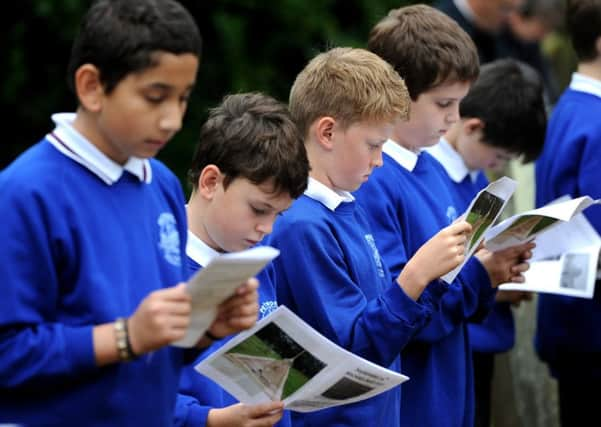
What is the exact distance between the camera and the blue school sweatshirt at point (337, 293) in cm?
319

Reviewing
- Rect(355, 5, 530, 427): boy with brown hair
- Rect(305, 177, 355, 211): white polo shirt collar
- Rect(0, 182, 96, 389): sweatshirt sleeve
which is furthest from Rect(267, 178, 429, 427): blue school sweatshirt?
Rect(0, 182, 96, 389): sweatshirt sleeve

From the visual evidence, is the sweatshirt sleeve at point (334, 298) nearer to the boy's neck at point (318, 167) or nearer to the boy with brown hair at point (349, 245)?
the boy with brown hair at point (349, 245)

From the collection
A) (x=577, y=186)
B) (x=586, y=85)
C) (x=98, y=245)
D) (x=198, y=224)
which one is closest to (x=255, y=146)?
(x=198, y=224)

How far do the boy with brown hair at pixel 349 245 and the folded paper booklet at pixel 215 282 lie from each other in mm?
798

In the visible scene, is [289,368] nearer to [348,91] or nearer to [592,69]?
[348,91]

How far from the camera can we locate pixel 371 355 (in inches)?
129

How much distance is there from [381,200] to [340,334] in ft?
1.94

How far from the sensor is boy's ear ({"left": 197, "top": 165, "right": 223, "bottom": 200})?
304cm

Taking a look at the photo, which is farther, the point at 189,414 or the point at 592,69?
the point at 592,69

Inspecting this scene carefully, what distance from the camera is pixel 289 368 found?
2.91 meters

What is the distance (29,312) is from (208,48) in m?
4.85

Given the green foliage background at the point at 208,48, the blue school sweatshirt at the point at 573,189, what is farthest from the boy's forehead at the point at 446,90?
the green foliage background at the point at 208,48

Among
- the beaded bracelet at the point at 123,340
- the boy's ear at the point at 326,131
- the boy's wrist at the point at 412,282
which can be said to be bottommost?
the boy's wrist at the point at 412,282

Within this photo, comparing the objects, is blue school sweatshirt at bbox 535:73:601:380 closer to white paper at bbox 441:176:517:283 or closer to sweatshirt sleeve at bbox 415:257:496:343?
sweatshirt sleeve at bbox 415:257:496:343
